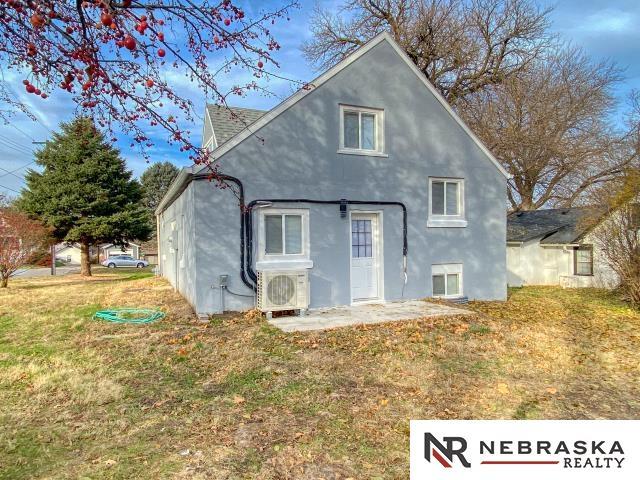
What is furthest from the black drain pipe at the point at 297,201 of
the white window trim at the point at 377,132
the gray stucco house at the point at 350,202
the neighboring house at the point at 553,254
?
the neighboring house at the point at 553,254

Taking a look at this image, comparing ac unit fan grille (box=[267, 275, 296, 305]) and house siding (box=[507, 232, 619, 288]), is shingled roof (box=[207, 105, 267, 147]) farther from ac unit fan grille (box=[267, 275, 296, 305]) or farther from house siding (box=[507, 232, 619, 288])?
house siding (box=[507, 232, 619, 288])

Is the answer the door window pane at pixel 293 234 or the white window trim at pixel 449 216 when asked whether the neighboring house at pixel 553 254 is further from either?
the door window pane at pixel 293 234

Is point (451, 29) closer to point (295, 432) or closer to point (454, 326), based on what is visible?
point (454, 326)

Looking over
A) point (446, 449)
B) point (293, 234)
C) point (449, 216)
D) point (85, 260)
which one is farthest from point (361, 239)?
point (85, 260)

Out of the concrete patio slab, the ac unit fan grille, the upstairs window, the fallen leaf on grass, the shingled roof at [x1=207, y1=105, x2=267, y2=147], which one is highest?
the shingled roof at [x1=207, y1=105, x2=267, y2=147]

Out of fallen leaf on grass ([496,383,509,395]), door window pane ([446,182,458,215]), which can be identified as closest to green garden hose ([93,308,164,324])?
fallen leaf on grass ([496,383,509,395])

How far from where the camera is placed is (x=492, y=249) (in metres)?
12.0

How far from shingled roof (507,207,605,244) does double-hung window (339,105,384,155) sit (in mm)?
11707

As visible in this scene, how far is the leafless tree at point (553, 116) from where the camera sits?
2272 centimetres

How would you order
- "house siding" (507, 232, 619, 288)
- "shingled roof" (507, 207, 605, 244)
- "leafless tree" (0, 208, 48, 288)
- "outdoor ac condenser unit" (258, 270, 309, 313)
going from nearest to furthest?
"outdoor ac condenser unit" (258, 270, 309, 313)
"leafless tree" (0, 208, 48, 288)
"house siding" (507, 232, 619, 288)
"shingled roof" (507, 207, 605, 244)

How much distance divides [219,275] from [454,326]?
4907 mm

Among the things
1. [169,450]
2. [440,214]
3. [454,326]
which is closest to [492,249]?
[440,214]

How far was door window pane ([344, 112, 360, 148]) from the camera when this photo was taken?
32.9 ft

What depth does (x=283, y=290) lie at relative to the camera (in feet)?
28.4
